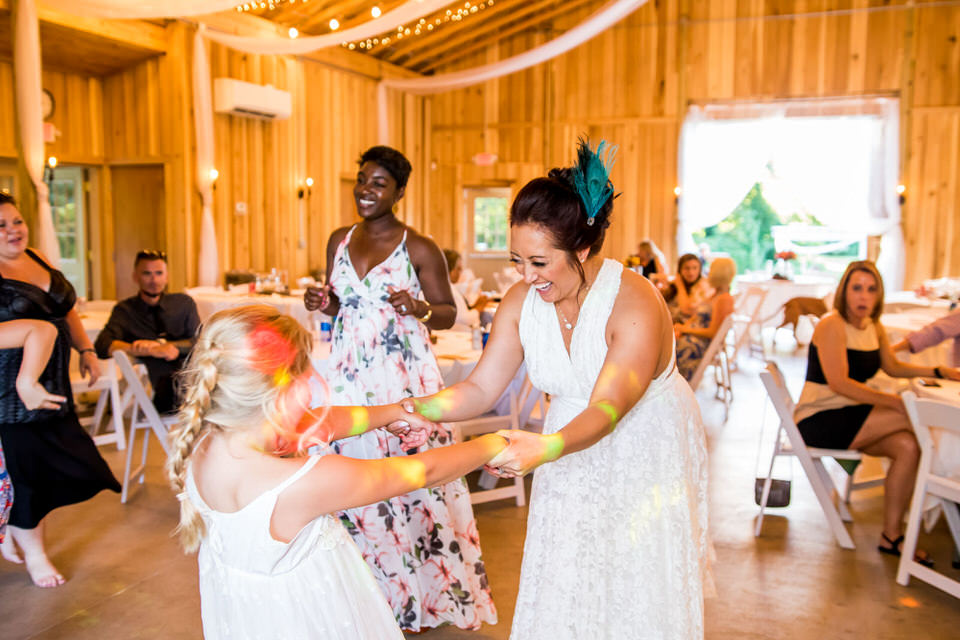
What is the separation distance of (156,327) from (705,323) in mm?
4040

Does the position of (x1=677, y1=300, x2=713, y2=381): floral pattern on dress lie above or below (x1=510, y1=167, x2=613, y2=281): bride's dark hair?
below

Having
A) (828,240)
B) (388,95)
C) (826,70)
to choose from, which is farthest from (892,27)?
(388,95)

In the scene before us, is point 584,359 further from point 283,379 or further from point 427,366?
point 427,366

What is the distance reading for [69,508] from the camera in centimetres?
432

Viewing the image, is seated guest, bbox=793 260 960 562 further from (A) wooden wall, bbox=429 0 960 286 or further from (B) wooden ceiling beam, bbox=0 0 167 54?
(A) wooden wall, bbox=429 0 960 286

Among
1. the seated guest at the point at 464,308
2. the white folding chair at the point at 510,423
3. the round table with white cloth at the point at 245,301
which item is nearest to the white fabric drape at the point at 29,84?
the round table with white cloth at the point at 245,301

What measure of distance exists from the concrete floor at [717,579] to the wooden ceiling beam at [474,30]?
30.5ft

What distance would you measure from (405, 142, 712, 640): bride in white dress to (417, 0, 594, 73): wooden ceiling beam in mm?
11582

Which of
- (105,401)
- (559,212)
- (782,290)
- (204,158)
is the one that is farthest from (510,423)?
(782,290)

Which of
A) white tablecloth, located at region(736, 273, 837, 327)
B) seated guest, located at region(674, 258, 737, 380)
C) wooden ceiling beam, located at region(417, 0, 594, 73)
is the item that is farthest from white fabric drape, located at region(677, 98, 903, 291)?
seated guest, located at region(674, 258, 737, 380)

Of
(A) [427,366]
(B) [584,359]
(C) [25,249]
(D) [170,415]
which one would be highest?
(C) [25,249]

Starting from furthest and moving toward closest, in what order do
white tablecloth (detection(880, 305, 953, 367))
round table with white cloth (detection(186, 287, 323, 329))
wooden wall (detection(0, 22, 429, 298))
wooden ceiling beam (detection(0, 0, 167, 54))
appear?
wooden wall (detection(0, 22, 429, 298)) → wooden ceiling beam (detection(0, 0, 167, 54)) → round table with white cloth (detection(186, 287, 323, 329)) → white tablecloth (detection(880, 305, 953, 367))

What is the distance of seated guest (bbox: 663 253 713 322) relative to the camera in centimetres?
716

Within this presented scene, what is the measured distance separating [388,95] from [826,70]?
656 cm
